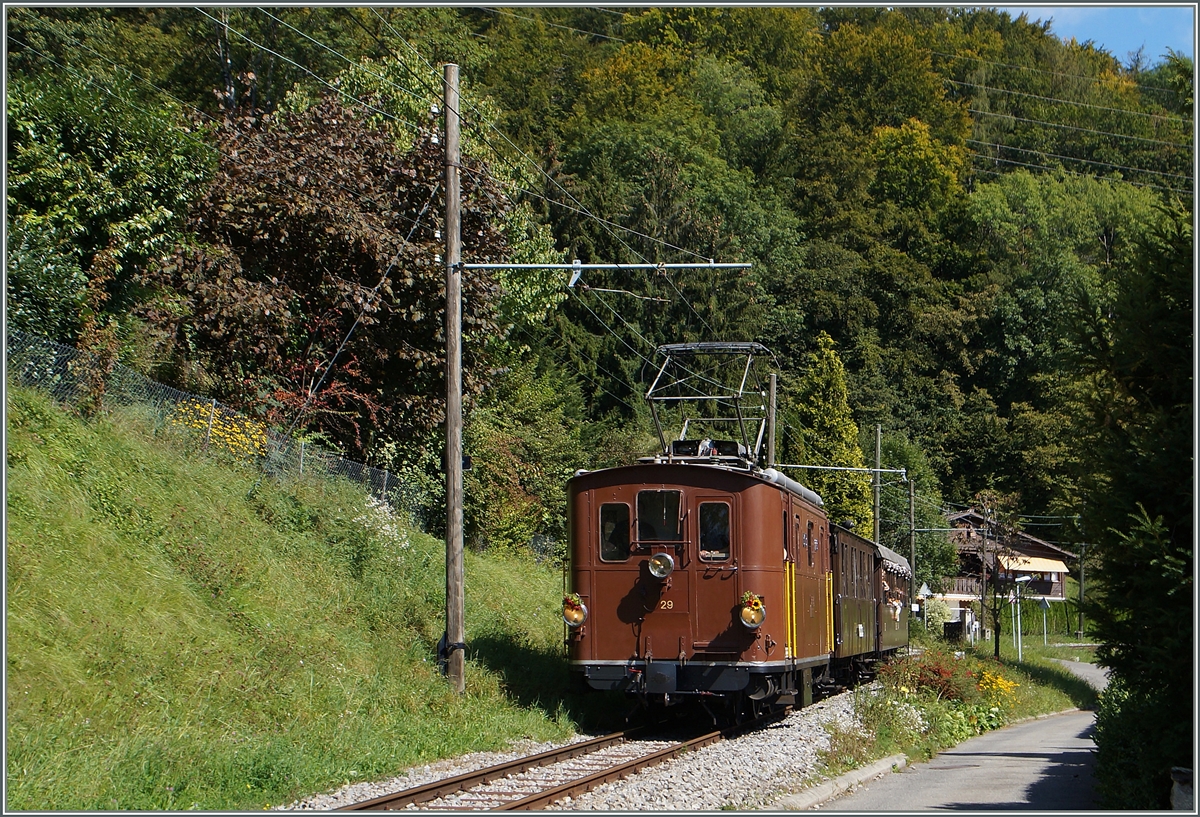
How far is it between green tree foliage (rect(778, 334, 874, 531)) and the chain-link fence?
3324 centimetres

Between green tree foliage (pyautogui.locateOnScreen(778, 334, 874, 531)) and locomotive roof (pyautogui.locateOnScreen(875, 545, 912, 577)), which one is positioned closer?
locomotive roof (pyautogui.locateOnScreen(875, 545, 912, 577))

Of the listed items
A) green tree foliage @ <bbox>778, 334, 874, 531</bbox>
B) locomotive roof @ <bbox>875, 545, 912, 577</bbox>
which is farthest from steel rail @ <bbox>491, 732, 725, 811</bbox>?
green tree foliage @ <bbox>778, 334, 874, 531</bbox>

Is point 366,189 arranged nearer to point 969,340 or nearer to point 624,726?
point 624,726

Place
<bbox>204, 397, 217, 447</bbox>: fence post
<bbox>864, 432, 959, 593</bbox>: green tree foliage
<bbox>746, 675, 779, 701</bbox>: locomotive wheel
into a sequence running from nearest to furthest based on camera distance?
<bbox>746, 675, 779, 701</bbox>: locomotive wheel < <bbox>204, 397, 217, 447</bbox>: fence post < <bbox>864, 432, 959, 593</bbox>: green tree foliage

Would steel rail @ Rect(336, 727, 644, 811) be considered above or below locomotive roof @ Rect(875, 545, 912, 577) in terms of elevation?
below

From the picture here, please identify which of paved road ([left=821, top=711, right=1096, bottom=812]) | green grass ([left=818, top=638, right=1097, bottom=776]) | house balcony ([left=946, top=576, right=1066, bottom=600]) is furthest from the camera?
house balcony ([left=946, top=576, right=1066, bottom=600])

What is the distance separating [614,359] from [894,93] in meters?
40.9

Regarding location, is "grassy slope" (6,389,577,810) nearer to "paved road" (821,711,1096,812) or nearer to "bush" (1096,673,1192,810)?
"paved road" (821,711,1096,812)

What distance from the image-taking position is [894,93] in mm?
81125

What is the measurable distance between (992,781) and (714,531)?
432cm

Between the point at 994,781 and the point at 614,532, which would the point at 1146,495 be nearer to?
the point at 994,781

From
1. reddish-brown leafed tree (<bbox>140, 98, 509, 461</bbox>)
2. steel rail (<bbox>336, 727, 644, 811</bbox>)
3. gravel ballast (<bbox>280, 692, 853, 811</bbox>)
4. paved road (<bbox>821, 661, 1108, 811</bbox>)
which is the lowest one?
paved road (<bbox>821, 661, 1108, 811</bbox>)

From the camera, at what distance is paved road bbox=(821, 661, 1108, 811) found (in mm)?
11289

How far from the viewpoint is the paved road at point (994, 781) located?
11.3 metres
